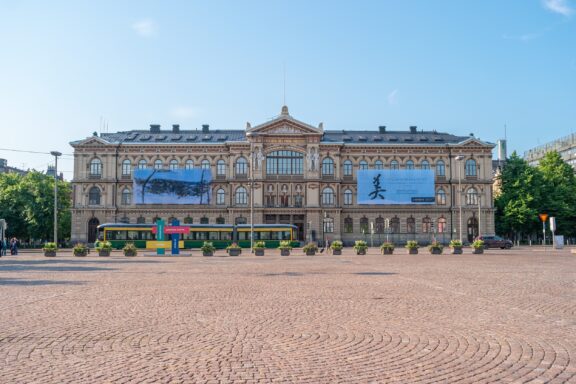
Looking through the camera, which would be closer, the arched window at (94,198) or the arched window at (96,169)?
the arched window at (94,198)

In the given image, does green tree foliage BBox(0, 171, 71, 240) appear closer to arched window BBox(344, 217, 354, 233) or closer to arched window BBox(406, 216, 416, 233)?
arched window BBox(344, 217, 354, 233)

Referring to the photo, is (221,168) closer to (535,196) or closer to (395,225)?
(395,225)

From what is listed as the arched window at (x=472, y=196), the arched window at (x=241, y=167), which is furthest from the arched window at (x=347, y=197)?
the arched window at (x=472, y=196)

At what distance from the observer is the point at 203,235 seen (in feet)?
199

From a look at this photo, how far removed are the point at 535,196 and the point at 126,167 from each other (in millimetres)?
63012

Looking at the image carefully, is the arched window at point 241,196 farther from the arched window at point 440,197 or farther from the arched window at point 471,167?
the arched window at point 471,167

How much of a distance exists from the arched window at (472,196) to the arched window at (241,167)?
1379 inches

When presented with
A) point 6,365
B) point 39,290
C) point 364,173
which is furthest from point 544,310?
point 364,173

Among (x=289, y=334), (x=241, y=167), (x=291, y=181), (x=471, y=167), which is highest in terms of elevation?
(x=241, y=167)

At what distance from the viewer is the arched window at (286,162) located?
78.5 meters

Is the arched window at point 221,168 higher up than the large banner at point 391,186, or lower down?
higher up

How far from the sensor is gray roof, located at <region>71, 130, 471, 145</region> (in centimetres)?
7975

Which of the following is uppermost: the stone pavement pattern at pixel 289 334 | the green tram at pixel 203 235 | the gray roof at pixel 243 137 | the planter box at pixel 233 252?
the gray roof at pixel 243 137

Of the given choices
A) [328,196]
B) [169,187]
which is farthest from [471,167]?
[169,187]
